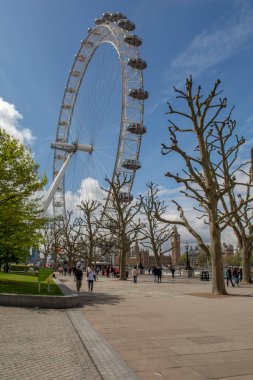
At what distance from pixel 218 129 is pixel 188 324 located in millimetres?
18966

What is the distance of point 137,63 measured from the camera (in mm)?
48094

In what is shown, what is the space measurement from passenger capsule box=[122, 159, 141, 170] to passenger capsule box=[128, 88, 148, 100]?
8.48 metres

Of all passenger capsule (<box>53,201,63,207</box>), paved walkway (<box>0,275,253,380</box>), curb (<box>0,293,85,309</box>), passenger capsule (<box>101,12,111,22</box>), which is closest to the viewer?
paved walkway (<box>0,275,253,380</box>)

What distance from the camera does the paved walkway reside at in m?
6.41

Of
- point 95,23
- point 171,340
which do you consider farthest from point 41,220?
point 95,23

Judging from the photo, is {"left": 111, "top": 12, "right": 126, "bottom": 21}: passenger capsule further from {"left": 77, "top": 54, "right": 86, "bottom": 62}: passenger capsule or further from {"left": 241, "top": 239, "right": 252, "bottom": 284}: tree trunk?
{"left": 241, "top": 239, "right": 252, "bottom": 284}: tree trunk

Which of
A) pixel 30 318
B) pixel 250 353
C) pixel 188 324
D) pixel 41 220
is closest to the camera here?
pixel 250 353

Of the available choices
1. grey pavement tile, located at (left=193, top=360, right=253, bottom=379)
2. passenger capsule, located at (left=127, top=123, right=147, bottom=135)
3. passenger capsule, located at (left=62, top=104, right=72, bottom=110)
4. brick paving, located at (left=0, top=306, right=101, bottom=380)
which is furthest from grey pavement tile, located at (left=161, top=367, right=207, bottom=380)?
passenger capsule, located at (left=62, top=104, right=72, bottom=110)

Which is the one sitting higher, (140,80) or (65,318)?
(140,80)

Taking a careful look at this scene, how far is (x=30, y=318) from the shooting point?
12.4 m

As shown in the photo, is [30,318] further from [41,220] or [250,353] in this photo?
[41,220]

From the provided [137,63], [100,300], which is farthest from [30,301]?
[137,63]

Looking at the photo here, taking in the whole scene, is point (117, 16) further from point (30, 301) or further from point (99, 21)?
point (30, 301)

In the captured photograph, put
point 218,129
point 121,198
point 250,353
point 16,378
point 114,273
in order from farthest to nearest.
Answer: point 114,273
point 121,198
point 218,129
point 250,353
point 16,378
